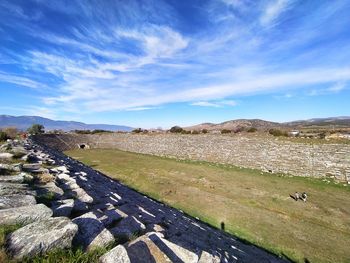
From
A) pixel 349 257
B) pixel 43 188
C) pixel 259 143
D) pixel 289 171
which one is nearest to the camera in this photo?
pixel 43 188

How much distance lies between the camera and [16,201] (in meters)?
4.14

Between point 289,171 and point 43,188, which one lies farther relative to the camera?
point 289,171

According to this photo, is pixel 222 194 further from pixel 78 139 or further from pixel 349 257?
pixel 78 139

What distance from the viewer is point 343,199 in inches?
641

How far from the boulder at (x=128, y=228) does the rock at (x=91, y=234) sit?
29 centimetres

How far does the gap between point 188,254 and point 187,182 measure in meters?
18.0

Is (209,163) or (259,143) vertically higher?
(259,143)

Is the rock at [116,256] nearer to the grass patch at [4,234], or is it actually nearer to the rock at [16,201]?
the grass patch at [4,234]

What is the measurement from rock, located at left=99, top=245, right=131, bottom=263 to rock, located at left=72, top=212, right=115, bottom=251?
1.05 ft

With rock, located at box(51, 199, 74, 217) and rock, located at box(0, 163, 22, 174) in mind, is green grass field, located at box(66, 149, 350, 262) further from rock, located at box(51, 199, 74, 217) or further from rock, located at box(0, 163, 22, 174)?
rock, located at box(0, 163, 22, 174)

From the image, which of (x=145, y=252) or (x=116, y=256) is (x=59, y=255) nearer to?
(x=116, y=256)

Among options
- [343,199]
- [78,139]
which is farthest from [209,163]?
[78,139]

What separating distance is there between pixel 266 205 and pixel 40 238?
15135 mm

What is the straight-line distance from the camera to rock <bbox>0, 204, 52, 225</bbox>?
3.41 meters
